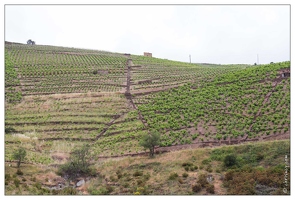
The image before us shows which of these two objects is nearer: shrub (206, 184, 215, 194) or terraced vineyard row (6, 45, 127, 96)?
shrub (206, 184, 215, 194)

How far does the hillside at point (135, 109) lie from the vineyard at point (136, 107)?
0.27 feet

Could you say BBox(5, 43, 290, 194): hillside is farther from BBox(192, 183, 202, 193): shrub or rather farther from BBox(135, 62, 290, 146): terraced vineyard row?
BBox(192, 183, 202, 193): shrub

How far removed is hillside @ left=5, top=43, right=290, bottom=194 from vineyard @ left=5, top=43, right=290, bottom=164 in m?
0.08

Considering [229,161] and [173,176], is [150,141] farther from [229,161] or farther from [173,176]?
[229,161]

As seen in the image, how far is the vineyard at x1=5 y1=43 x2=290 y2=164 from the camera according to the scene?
37531mm

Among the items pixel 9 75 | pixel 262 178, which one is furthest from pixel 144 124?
pixel 9 75

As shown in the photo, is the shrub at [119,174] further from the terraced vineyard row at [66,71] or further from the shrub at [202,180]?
the terraced vineyard row at [66,71]

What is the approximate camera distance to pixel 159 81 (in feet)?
192

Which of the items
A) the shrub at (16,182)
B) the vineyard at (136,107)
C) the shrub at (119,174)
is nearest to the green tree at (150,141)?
the vineyard at (136,107)

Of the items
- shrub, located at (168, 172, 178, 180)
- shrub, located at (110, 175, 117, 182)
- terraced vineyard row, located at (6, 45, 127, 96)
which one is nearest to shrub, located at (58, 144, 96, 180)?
shrub, located at (110, 175, 117, 182)

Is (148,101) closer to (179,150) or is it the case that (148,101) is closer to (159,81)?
(159,81)

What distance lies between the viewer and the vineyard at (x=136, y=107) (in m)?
37.5

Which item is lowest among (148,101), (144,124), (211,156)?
(211,156)

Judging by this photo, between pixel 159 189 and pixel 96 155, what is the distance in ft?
39.7
